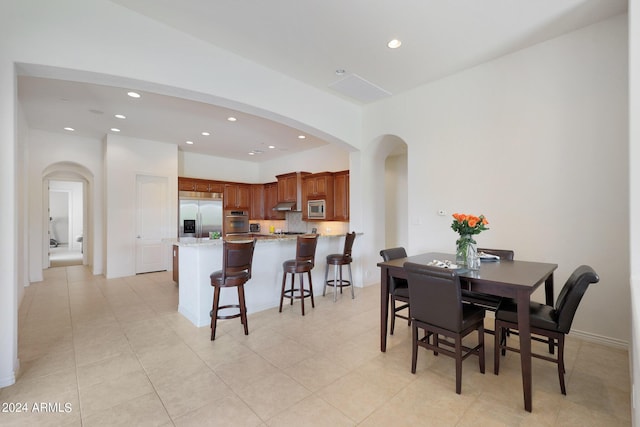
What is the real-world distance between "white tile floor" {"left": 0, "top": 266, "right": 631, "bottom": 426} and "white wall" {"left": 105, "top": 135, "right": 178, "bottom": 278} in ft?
8.99

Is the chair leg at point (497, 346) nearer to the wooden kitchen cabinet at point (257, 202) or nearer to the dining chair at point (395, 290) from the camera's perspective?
the dining chair at point (395, 290)

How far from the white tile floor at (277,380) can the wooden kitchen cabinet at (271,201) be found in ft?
15.8

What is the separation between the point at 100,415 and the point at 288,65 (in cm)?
393

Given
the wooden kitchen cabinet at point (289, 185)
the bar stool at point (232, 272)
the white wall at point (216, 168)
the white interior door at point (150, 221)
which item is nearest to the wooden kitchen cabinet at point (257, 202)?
the white wall at point (216, 168)

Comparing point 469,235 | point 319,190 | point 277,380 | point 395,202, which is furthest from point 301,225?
point 277,380

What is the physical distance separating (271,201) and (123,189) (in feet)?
11.9

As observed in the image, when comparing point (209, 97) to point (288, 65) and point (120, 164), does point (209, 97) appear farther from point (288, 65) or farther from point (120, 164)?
point (120, 164)

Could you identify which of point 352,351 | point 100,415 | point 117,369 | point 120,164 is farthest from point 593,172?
point 120,164

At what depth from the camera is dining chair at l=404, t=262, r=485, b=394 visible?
7.00 ft

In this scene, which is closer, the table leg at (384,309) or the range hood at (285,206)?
the table leg at (384,309)

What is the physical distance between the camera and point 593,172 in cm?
295

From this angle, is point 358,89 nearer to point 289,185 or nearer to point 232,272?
point 232,272

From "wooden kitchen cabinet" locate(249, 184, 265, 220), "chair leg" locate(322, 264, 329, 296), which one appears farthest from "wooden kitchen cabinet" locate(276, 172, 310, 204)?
"chair leg" locate(322, 264, 329, 296)

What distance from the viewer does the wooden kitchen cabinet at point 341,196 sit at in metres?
6.18
